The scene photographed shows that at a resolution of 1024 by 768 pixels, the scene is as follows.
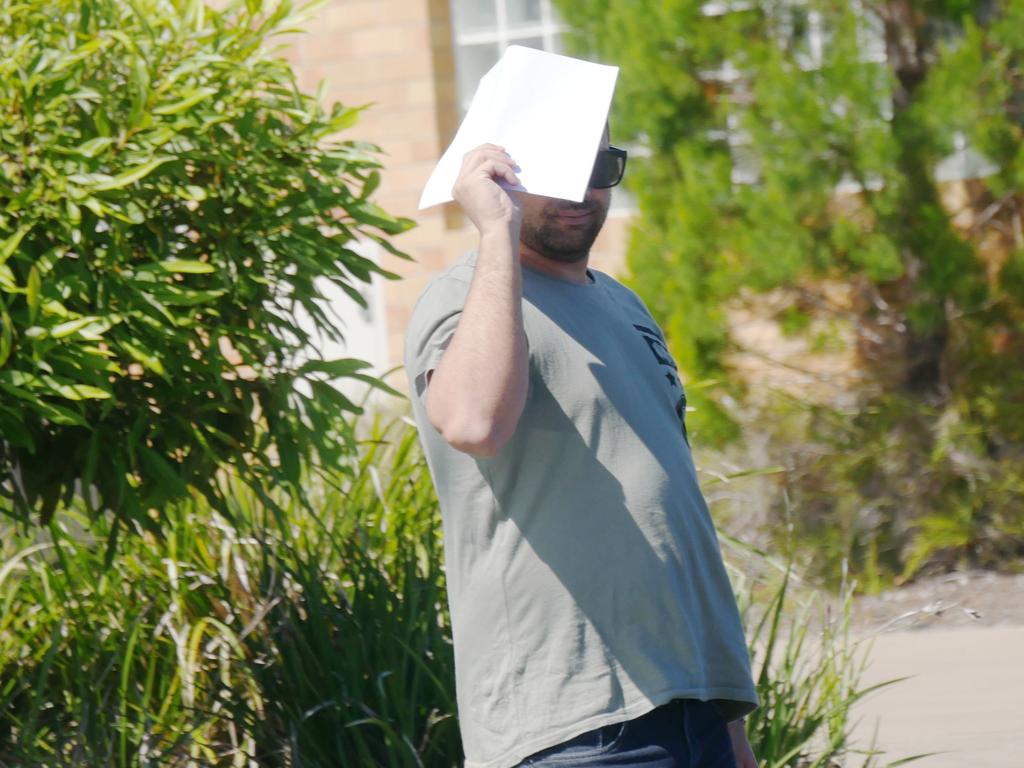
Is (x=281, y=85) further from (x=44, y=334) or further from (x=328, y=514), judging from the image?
(x=328, y=514)

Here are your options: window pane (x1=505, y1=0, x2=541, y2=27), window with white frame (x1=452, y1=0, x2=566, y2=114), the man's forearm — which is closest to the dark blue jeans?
the man's forearm

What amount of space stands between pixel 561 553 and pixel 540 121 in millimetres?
685

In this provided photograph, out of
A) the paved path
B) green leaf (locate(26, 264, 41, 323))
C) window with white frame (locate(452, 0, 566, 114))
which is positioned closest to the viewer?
green leaf (locate(26, 264, 41, 323))

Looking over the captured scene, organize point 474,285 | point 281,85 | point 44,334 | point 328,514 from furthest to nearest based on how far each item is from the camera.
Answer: point 328,514 → point 281,85 → point 44,334 → point 474,285

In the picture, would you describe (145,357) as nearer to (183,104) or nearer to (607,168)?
(183,104)

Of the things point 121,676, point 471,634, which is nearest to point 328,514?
point 121,676

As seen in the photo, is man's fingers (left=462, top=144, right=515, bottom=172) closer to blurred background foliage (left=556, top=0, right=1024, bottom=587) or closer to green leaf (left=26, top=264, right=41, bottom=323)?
green leaf (left=26, top=264, right=41, bottom=323)

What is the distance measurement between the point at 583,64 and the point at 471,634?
945 mm

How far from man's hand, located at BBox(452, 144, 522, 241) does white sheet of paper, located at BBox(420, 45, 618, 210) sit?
0.10ft

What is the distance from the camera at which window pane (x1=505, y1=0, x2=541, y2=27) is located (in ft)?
30.2

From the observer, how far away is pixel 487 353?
2180 mm

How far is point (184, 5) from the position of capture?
365 centimetres

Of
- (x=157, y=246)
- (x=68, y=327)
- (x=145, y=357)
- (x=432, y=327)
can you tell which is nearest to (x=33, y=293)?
(x=68, y=327)

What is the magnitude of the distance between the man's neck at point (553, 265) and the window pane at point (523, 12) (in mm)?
6921
